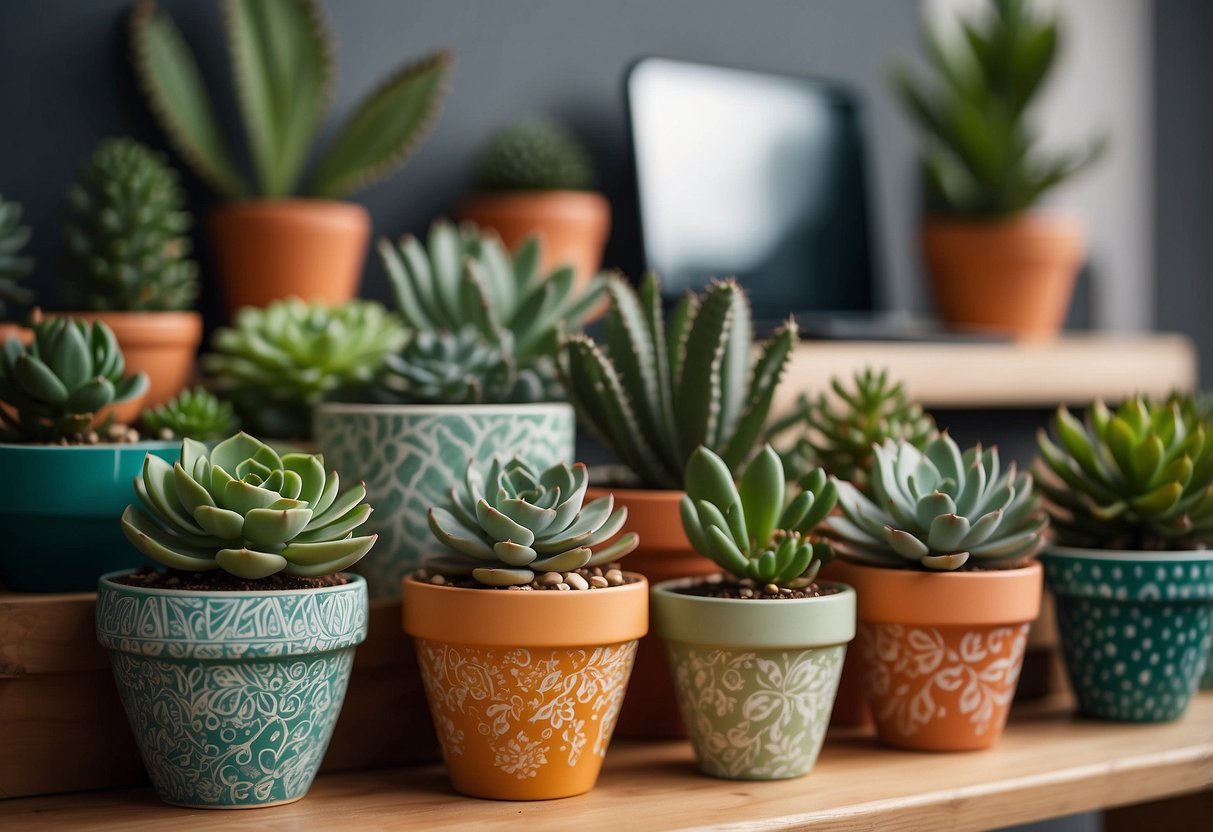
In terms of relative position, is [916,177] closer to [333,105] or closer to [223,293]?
[333,105]

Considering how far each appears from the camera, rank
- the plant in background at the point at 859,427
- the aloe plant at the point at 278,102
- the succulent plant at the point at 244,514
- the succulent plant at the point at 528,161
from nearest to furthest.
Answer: the succulent plant at the point at 244,514 → the plant in background at the point at 859,427 → the aloe plant at the point at 278,102 → the succulent plant at the point at 528,161

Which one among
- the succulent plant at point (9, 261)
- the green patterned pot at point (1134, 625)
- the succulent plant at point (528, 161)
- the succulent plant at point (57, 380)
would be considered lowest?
the green patterned pot at point (1134, 625)

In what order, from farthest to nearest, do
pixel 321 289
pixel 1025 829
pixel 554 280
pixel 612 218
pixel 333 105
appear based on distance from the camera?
1. pixel 1025 829
2. pixel 612 218
3. pixel 333 105
4. pixel 321 289
5. pixel 554 280

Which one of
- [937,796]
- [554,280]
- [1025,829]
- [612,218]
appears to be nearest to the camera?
[937,796]

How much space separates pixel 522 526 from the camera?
25.0 inches

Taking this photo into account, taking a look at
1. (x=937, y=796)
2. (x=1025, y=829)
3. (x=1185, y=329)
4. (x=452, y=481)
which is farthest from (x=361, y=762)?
(x=1185, y=329)

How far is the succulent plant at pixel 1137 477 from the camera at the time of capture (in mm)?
790

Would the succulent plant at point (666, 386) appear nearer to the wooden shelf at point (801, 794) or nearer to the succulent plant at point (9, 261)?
the wooden shelf at point (801, 794)

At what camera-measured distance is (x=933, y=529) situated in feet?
2.35

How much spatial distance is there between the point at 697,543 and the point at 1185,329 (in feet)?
5.48

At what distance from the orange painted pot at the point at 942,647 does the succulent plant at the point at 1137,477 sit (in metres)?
0.10

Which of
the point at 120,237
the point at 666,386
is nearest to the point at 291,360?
the point at 120,237

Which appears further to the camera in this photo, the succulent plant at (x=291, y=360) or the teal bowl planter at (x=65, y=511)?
the succulent plant at (x=291, y=360)

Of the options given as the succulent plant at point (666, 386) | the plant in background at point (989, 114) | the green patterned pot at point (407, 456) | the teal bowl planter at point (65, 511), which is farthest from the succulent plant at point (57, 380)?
the plant in background at point (989, 114)
